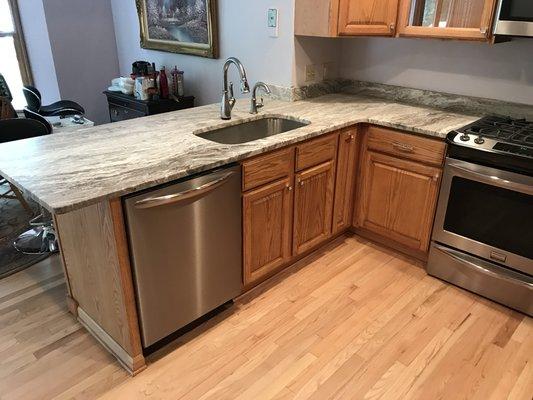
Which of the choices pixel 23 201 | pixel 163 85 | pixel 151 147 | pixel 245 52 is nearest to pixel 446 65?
pixel 245 52

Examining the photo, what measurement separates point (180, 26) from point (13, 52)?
201 cm

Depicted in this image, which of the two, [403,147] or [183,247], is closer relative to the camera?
[183,247]

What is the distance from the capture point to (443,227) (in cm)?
246

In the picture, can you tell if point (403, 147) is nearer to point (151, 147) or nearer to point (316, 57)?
point (316, 57)

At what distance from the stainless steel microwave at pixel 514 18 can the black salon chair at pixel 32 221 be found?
108 inches

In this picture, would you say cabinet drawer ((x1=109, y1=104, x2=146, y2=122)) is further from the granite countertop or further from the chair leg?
the granite countertop

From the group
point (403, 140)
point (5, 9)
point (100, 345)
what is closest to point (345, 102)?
point (403, 140)

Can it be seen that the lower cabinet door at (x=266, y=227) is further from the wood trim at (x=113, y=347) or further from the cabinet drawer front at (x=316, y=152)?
the wood trim at (x=113, y=347)

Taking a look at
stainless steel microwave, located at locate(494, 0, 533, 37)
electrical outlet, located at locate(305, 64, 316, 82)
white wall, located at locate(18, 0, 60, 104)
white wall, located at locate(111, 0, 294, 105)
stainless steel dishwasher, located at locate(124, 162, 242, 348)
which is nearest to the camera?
stainless steel dishwasher, located at locate(124, 162, 242, 348)

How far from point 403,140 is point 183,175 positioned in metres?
1.39

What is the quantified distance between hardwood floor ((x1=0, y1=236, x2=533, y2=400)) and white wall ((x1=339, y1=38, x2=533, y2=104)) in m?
1.24

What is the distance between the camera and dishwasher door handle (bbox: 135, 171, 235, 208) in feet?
5.38

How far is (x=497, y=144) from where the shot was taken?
2.13 metres

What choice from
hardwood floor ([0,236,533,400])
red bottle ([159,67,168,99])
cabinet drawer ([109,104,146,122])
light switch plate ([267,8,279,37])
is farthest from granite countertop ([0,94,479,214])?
cabinet drawer ([109,104,146,122])
